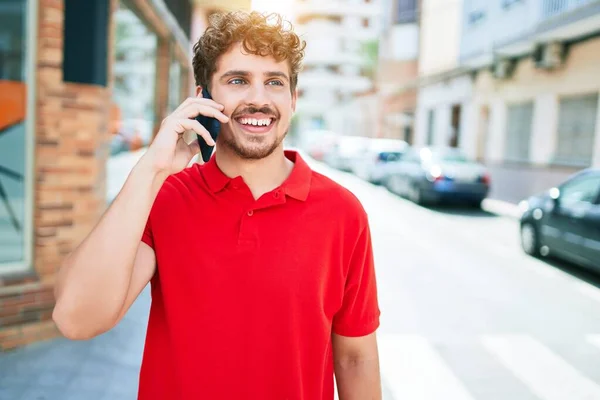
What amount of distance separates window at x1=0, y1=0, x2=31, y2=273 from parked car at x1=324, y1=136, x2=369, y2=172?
65.0 ft

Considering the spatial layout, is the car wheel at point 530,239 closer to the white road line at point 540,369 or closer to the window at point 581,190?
the window at point 581,190

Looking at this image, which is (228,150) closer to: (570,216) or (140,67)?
(570,216)

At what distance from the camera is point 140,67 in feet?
35.2

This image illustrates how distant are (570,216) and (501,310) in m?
2.75

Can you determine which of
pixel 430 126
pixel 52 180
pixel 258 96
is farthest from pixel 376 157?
pixel 258 96

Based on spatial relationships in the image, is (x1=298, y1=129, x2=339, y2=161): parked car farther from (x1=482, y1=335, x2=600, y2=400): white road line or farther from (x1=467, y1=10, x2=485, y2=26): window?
(x1=482, y1=335, x2=600, y2=400): white road line

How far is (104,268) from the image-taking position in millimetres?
1647

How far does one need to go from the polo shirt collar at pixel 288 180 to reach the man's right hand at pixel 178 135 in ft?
0.25

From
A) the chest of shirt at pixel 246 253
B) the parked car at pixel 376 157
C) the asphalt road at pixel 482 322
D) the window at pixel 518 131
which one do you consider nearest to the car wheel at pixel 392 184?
the parked car at pixel 376 157

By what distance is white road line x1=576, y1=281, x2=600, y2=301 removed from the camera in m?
7.42

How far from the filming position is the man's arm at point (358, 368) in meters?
1.98

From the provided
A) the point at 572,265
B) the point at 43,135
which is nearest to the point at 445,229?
the point at 572,265

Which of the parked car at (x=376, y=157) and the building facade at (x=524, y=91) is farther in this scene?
the parked car at (x=376, y=157)

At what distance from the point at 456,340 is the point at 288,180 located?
4.27 m
